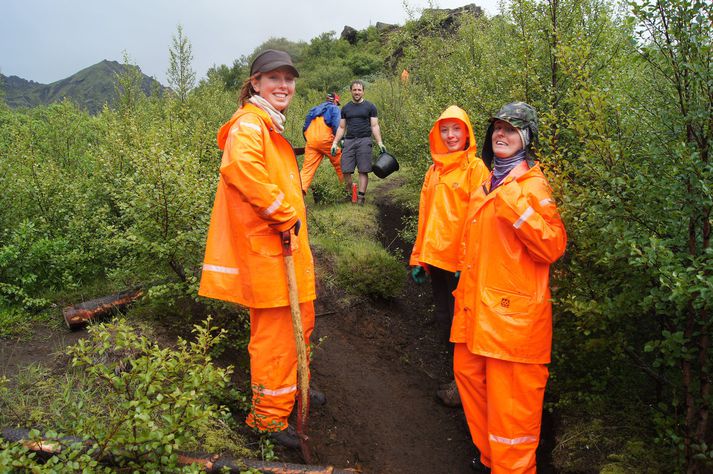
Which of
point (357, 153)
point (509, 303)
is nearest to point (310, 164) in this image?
point (357, 153)

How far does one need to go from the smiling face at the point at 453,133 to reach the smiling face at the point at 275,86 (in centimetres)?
127

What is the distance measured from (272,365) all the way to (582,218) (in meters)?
2.08

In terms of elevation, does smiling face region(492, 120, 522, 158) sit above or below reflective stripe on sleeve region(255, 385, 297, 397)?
above

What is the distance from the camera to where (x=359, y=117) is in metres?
8.50

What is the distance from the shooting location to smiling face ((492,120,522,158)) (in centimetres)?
314

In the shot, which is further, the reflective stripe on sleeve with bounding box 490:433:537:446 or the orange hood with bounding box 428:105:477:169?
the orange hood with bounding box 428:105:477:169

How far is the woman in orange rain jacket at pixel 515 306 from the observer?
2840 mm

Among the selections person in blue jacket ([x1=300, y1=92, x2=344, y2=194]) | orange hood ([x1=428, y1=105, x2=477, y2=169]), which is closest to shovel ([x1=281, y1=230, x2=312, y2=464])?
orange hood ([x1=428, y1=105, x2=477, y2=169])

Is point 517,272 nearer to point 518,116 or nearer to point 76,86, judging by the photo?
point 518,116

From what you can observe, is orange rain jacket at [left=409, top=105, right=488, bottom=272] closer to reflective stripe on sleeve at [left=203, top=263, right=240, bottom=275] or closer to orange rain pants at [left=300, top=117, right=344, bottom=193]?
reflective stripe on sleeve at [left=203, top=263, right=240, bottom=275]

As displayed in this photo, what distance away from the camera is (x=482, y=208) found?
312 cm

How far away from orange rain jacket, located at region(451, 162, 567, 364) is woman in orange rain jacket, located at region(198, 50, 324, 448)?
1157mm

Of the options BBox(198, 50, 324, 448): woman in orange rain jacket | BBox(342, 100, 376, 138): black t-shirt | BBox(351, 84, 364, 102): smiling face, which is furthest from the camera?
BBox(342, 100, 376, 138): black t-shirt

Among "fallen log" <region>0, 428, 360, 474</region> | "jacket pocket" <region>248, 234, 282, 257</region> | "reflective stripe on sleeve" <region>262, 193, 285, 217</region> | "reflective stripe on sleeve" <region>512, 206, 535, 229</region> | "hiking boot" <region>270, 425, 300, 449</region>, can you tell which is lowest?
"hiking boot" <region>270, 425, 300, 449</region>
